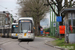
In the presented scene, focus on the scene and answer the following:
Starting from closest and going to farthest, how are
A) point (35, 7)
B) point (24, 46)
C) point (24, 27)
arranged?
point (24, 46) < point (24, 27) < point (35, 7)

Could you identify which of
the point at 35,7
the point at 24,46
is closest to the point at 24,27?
the point at 24,46

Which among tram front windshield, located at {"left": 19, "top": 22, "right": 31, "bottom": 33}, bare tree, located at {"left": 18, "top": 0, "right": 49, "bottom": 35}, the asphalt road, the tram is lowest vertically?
the asphalt road

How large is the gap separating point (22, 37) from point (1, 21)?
189 ft

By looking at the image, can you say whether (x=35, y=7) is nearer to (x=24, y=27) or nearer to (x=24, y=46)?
(x=24, y=27)

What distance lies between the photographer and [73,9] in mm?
15914

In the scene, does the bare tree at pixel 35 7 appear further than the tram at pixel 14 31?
Yes

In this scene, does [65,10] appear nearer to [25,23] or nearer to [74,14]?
[74,14]

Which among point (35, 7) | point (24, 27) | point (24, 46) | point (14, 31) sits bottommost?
point (24, 46)

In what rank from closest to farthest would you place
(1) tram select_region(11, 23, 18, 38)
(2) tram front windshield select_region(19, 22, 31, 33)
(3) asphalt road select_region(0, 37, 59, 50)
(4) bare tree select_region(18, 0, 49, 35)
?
(3) asphalt road select_region(0, 37, 59, 50)
(2) tram front windshield select_region(19, 22, 31, 33)
(1) tram select_region(11, 23, 18, 38)
(4) bare tree select_region(18, 0, 49, 35)

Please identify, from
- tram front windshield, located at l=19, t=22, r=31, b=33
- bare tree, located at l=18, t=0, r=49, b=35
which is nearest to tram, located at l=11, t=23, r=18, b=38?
tram front windshield, located at l=19, t=22, r=31, b=33

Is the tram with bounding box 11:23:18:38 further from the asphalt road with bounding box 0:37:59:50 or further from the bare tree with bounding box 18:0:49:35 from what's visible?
the asphalt road with bounding box 0:37:59:50

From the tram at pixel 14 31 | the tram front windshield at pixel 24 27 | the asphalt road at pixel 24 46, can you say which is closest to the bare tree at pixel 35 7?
the tram at pixel 14 31

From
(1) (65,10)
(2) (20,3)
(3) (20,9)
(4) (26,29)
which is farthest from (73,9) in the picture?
(3) (20,9)

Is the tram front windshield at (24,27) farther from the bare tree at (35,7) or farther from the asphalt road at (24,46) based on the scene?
the bare tree at (35,7)
